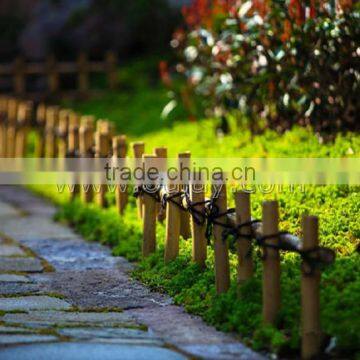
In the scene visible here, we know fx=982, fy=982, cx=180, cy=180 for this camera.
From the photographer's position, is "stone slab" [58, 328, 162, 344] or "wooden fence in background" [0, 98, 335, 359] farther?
"stone slab" [58, 328, 162, 344]

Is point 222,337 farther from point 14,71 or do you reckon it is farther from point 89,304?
point 14,71

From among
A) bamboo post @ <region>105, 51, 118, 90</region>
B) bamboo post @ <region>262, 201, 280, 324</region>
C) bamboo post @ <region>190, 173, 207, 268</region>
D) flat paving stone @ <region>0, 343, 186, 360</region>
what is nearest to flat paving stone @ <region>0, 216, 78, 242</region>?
bamboo post @ <region>190, 173, 207, 268</region>

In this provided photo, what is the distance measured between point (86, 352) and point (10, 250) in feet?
A: 12.2

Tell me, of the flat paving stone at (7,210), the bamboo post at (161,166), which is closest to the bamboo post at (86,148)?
the flat paving stone at (7,210)

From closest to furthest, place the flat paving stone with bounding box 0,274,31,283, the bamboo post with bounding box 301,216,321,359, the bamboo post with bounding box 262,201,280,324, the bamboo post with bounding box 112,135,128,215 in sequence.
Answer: the bamboo post with bounding box 301,216,321,359 → the bamboo post with bounding box 262,201,280,324 → the flat paving stone with bounding box 0,274,31,283 → the bamboo post with bounding box 112,135,128,215

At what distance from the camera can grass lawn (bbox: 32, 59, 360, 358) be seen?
17.9 ft

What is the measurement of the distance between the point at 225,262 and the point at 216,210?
341 mm

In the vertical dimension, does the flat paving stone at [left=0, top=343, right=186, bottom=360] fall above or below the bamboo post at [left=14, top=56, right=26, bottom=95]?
below

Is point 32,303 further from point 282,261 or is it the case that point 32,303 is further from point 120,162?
point 120,162

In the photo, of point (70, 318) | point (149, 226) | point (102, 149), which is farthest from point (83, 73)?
point (70, 318)

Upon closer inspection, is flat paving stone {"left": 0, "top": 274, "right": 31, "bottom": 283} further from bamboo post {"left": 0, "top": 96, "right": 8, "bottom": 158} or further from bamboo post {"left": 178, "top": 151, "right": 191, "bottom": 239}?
→ bamboo post {"left": 0, "top": 96, "right": 8, "bottom": 158}

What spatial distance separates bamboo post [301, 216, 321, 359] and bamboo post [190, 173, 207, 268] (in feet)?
5.12

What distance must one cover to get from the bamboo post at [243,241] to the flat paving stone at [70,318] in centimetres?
73

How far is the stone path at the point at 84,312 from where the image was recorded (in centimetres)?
529
